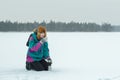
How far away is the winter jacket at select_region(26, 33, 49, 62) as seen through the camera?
1093cm

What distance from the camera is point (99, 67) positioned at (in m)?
12.2

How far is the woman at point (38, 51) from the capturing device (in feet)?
36.0

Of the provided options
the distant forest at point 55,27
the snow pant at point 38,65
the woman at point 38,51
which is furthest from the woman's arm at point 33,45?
the distant forest at point 55,27

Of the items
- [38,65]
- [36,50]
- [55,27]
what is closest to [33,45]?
[36,50]

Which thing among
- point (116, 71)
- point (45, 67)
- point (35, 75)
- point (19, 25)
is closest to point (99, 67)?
point (116, 71)

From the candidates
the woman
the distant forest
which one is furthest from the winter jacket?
the distant forest

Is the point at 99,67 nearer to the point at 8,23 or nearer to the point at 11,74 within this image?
the point at 11,74

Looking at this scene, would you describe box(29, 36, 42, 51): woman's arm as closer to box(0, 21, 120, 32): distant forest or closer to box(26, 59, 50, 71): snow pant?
box(26, 59, 50, 71): snow pant

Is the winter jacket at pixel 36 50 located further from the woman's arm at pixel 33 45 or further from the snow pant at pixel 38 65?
the snow pant at pixel 38 65

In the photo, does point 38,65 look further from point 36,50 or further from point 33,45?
point 33,45

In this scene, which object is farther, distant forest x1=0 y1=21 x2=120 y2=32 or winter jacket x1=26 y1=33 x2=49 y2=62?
distant forest x1=0 y1=21 x2=120 y2=32

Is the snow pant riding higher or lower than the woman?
lower

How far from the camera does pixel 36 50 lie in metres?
10.9

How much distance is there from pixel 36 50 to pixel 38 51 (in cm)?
13
